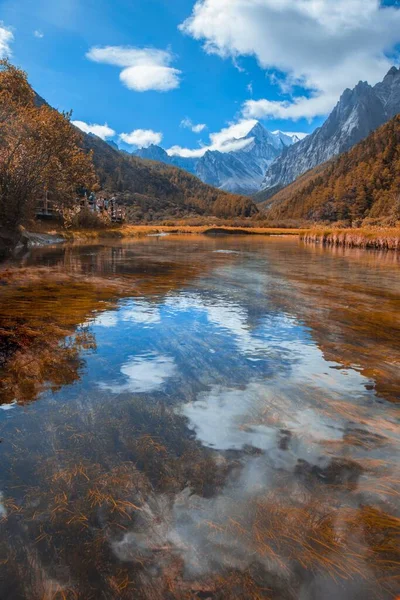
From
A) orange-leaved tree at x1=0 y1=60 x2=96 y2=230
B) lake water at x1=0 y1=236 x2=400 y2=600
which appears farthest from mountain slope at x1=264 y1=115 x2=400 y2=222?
lake water at x1=0 y1=236 x2=400 y2=600

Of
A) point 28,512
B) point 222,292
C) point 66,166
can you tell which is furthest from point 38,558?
point 66,166

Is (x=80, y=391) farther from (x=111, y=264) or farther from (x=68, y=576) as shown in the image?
(x=111, y=264)

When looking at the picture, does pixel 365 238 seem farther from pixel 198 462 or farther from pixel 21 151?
pixel 198 462

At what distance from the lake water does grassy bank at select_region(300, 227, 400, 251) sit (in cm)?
3462

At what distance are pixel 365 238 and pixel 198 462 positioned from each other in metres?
45.5

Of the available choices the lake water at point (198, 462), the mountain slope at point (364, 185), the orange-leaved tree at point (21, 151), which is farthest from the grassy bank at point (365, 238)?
the mountain slope at point (364, 185)

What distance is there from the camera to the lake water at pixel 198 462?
2707 millimetres

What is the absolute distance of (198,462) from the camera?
3.98 metres

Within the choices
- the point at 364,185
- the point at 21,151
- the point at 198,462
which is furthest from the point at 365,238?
the point at 364,185

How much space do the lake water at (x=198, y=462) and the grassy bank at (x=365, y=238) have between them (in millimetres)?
34616

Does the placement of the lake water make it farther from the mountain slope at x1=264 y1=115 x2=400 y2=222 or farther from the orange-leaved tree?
the mountain slope at x1=264 y1=115 x2=400 y2=222

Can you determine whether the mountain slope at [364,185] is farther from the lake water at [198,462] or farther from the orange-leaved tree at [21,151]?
the lake water at [198,462]

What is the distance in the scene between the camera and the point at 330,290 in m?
15.5

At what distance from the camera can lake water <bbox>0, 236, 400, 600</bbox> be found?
8.88ft
